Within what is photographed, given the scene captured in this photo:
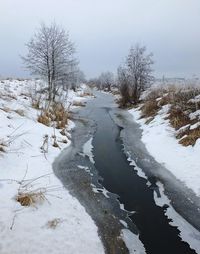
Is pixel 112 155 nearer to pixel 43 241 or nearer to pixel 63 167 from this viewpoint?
pixel 63 167

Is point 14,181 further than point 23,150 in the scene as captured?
No

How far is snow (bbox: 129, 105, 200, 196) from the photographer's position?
7.96 metres

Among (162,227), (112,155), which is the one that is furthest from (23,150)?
(162,227)

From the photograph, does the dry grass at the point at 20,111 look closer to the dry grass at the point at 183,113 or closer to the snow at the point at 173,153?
the snow at the point at 173,153

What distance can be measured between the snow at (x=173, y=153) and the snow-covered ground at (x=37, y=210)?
3.22 meters

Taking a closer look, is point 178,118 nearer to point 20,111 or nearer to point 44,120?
point 44,120

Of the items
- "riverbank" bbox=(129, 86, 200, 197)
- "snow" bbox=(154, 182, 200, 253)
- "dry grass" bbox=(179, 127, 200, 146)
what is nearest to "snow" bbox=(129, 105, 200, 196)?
"riverbank" bbox=(129, 86, 200, 197)

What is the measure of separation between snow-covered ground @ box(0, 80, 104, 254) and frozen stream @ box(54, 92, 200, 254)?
1.02 feet

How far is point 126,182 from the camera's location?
7.96 m

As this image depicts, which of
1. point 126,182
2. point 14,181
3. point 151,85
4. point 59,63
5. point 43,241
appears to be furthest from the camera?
point 151,85

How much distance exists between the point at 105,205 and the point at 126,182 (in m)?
1.73

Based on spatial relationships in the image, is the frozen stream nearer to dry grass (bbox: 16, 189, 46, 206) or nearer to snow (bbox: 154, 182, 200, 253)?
snow (bbox: 154, 182, 200, 253)

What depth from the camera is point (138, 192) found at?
725 centimetres

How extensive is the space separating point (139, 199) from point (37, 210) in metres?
2.42
